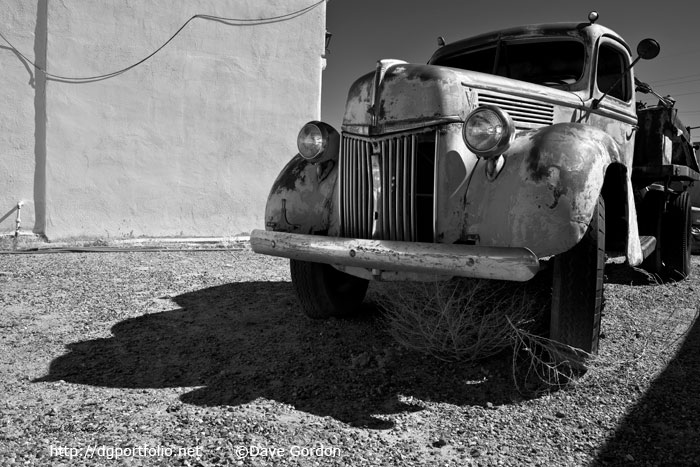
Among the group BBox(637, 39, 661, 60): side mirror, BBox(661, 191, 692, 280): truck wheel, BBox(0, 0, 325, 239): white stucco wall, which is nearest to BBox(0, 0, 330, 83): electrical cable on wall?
BBox(0, 0, 325, 239): white stucco wall

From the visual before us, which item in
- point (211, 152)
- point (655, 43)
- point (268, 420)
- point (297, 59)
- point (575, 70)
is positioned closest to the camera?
point (268, 420)

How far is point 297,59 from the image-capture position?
886 centimetres

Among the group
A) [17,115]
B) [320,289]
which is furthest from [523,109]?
[17,115]

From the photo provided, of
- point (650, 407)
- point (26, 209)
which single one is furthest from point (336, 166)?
point (26, 209)

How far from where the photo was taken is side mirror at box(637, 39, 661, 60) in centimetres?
377

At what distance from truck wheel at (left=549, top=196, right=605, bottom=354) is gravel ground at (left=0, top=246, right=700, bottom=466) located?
0.28 m

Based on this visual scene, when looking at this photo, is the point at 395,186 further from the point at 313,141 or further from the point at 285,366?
the point at 285,366

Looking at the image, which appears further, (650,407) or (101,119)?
(101,119)

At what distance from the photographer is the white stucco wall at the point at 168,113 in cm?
733

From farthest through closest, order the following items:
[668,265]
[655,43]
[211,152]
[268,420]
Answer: [211,152], [668,265], [655,43], [268,420]

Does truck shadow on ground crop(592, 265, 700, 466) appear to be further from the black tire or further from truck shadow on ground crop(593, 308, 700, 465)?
the black tire

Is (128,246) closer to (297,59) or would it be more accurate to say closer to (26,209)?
(26,209)

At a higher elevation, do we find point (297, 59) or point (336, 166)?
point (297, 59)

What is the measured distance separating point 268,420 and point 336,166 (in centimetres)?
183
